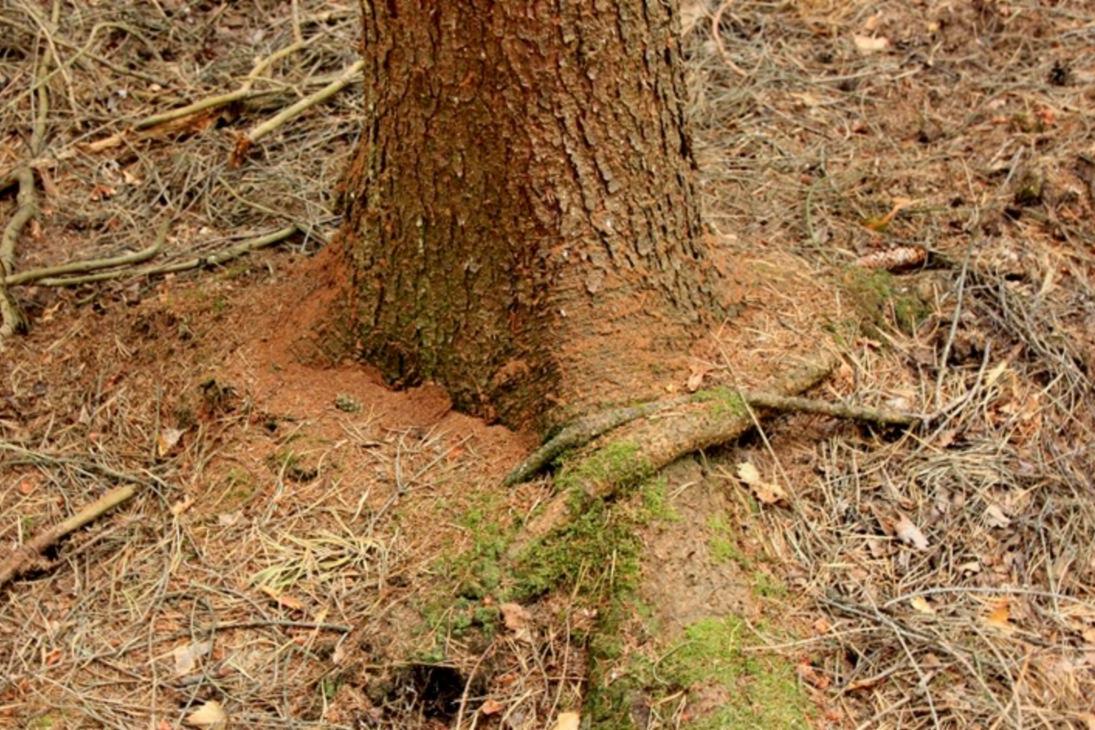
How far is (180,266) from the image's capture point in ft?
11.8

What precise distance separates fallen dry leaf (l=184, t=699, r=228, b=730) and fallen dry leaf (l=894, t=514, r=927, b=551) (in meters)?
1.65

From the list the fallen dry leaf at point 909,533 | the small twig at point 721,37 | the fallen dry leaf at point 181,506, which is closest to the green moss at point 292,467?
the fallen dry leaf at point 181,506

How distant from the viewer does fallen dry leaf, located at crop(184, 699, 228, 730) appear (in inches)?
97.7

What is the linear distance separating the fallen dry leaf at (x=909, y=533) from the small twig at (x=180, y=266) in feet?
7.05

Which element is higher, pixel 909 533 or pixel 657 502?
pixel 657 502

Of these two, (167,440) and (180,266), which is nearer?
(167,440)

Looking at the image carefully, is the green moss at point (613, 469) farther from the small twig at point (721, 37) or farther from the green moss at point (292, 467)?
the small twig at point (721, 37)

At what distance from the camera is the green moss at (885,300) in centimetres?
321

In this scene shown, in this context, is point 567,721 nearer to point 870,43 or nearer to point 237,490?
point 237,490

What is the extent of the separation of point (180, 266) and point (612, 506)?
5.82 feet

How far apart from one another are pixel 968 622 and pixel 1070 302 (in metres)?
1.24

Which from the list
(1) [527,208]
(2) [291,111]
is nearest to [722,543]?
(1) [527,208]

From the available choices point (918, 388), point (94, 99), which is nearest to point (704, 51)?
point (918, 388)

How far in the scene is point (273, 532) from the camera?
2814mm
